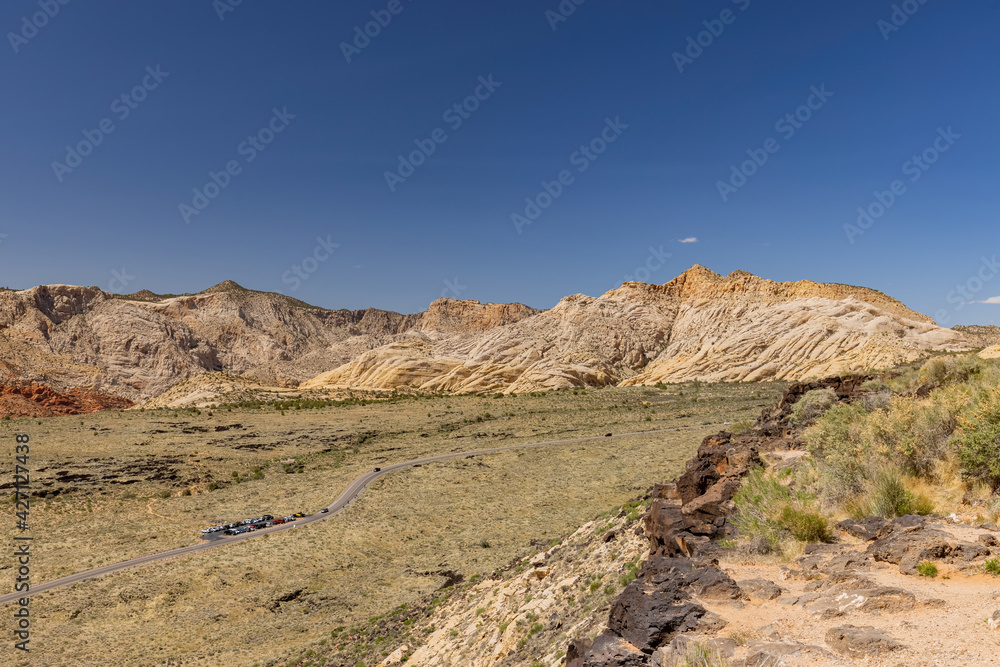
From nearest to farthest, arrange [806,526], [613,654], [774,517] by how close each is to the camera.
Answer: [613,654] → [806,526] → [774,517]

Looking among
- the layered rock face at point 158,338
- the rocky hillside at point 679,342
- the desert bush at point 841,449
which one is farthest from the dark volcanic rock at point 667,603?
the layered rock face at point 158,338

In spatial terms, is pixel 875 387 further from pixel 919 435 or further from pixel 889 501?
pixel 889 501

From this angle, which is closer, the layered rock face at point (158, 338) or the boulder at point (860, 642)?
the boulder at point (860, 642)

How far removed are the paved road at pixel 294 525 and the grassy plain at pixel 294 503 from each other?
2.99 feet

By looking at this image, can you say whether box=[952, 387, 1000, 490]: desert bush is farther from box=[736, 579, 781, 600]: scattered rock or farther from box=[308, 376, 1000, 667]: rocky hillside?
box=[736, 579, 781, 600]: scattered rock

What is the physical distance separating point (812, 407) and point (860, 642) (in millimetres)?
12731

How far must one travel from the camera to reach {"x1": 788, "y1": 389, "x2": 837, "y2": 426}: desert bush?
53.7ft

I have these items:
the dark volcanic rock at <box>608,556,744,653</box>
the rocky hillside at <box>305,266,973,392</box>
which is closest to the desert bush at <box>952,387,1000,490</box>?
the dark volcanic rock at <box>608,556,744,653</box>

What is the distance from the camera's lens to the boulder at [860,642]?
5.36 meters

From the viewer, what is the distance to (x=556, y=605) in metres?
11.9

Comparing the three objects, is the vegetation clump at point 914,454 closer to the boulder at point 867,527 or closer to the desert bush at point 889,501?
the desert bush at point 889,501

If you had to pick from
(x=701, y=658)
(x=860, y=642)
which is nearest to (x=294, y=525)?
(x=701, y=658)

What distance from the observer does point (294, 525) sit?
30859mm

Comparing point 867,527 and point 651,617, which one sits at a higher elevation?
point 867,527
